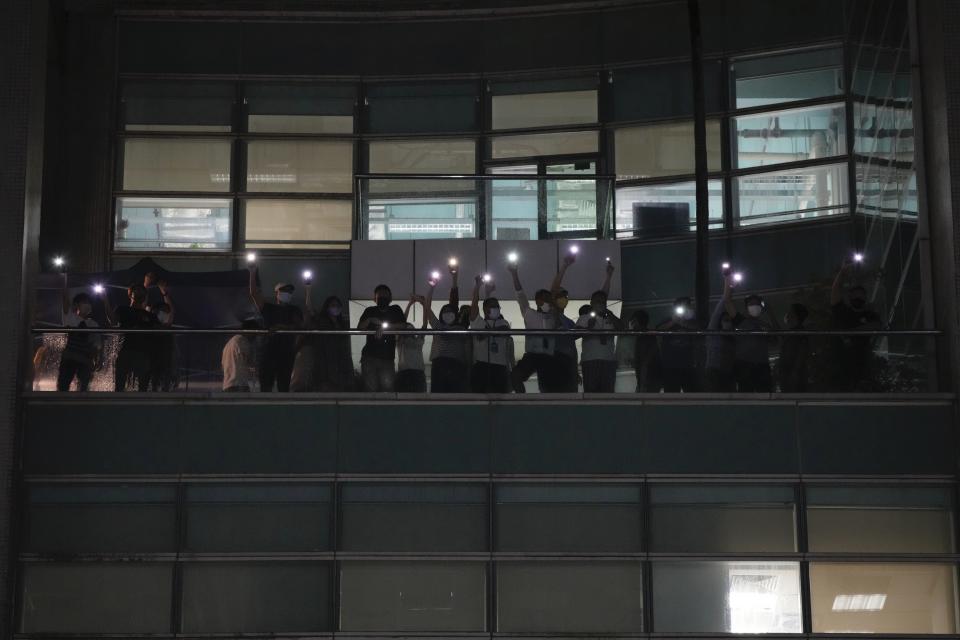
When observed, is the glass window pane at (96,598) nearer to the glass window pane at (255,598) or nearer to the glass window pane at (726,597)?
the glass window pane at (255,598)

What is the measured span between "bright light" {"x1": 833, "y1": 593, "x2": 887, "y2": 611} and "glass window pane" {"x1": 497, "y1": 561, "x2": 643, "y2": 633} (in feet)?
8.60

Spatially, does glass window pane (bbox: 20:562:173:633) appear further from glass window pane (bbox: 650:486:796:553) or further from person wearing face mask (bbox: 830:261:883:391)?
person wearing face mask (bbox: 830:261:883:391)

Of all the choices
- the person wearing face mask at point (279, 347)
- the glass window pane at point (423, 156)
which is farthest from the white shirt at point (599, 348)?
the glass window pane at point (423, 156)

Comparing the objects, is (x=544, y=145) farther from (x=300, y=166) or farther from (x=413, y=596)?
(x=413, y=596)

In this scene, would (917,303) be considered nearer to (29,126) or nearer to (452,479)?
(452,479)

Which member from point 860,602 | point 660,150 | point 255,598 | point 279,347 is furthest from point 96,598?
point 660,150

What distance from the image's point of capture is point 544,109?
27188mm

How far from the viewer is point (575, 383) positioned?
60.2 feet

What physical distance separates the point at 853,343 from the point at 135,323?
9607 mm

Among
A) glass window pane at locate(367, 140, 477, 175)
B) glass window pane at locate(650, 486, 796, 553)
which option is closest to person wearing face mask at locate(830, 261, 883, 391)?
glass window pane at locate(650, 486, 796, 553)

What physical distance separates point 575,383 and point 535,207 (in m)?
5.54

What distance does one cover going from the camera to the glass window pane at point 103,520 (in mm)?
18359

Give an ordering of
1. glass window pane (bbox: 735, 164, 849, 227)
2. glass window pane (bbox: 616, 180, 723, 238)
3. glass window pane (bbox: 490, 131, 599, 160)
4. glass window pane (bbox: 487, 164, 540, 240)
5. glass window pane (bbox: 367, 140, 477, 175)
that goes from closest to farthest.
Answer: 1. glass window pane (bbox: 487, 164, 540, 240)
2. glass window pane (bbox: 735, 164, 849, 227)
3. glass window pane (bbox: 616, 180, 723, 238)
4. glass window pane (bbox: 490, 131, 599, 160)
5. glass window pane (bbox: 367, 140, 477, 175)

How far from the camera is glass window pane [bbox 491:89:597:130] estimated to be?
2703 cm
